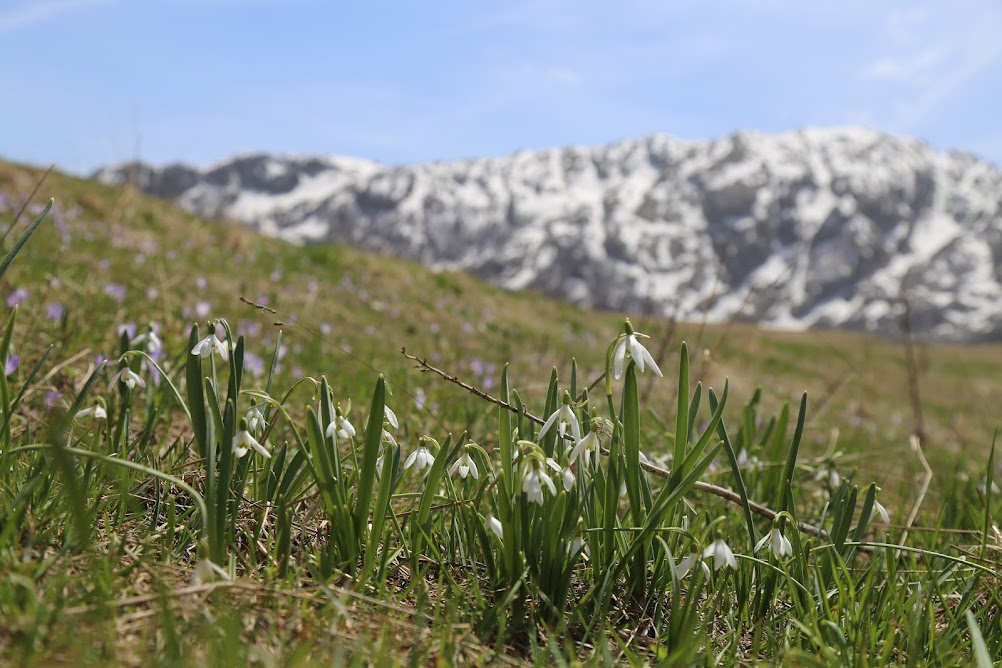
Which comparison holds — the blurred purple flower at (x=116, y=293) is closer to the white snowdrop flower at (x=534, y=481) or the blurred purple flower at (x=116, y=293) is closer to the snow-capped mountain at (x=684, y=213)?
the white snowdrop flower at (x=534, y=481)

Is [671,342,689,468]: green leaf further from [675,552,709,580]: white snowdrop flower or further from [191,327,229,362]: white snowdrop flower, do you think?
[191,327,229,362]: white snowdrop flower

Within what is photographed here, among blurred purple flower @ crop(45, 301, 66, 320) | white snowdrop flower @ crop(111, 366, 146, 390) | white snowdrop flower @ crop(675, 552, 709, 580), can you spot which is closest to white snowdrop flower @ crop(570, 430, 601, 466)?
white snowdrop flower @ crop(675, 552, 709, 580)

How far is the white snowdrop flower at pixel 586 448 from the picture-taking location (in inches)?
67.5

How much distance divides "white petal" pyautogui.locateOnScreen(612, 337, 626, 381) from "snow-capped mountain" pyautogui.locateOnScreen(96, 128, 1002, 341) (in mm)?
108006

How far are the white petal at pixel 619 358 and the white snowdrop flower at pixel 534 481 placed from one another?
316 millimetres

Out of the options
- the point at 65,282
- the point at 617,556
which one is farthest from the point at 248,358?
the point at 617,556

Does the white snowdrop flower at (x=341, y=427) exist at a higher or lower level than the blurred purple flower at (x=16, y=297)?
lower

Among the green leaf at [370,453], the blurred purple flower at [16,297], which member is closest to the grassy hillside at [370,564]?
the green leaf at [370,453]

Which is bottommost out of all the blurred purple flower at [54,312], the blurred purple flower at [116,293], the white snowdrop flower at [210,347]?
the blurred purple flower at [54,312]

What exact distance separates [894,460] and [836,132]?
163024 mm

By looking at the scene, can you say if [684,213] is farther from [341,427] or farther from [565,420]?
[341,427]

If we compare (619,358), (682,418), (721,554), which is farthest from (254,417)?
(721,554)

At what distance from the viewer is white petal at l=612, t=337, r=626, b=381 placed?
1729 mm

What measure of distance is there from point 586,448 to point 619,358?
9.5 inches
